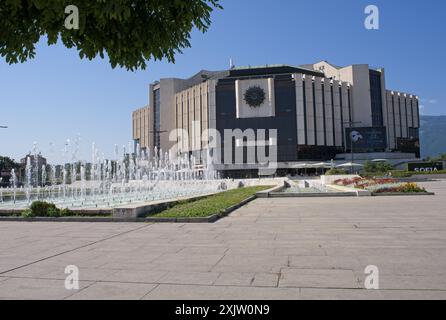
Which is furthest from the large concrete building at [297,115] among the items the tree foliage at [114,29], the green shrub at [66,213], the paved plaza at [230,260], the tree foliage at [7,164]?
the tree foliage at [114,29]

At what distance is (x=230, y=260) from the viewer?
667 cm

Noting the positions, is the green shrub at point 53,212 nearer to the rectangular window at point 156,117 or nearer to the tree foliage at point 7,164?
the tree foliage at point 7,164

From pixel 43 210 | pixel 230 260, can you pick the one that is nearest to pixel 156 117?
pixel 43 210

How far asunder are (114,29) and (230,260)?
3946mm

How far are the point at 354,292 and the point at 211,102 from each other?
89740 millimetres

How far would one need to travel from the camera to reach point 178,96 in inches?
4158

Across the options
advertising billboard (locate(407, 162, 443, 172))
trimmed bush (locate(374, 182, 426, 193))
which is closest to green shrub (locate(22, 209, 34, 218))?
trimmed bush (locate(374, 182, 426, 193))

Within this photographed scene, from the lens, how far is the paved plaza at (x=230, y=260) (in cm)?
491

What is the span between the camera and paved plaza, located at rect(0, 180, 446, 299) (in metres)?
4.91

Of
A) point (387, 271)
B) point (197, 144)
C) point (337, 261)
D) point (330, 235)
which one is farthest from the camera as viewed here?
point (197, 144)

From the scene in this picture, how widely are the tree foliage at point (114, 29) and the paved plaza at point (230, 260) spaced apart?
2.81 m

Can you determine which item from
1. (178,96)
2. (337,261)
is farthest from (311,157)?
(337,261)

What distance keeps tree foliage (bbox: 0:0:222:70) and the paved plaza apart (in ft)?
9.23
